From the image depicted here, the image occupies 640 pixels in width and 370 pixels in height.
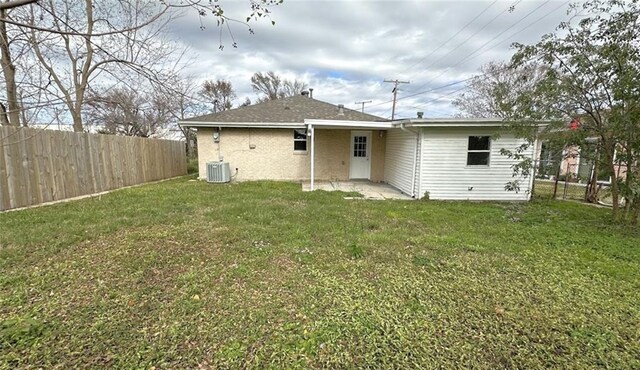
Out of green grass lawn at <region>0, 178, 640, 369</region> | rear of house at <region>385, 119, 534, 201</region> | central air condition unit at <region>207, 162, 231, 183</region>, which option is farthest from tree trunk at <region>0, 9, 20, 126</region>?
rear of house at <region>385, 119, 534, 201</region>

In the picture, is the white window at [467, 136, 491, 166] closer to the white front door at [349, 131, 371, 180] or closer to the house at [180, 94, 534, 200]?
the house at [180, 94, 534, 200]

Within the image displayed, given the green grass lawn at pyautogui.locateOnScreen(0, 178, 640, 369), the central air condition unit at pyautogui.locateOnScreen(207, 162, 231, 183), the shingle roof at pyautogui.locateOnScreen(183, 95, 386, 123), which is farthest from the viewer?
the shingle roof at pyautogui.locateOnScreen(183, 95, 386, 123)

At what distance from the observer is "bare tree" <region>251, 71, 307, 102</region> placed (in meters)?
34.0

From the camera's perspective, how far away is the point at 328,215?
6.39 m

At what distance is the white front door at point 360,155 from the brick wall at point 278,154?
0.18 meters

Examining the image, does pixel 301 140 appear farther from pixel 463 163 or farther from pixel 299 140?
pixel 463 163

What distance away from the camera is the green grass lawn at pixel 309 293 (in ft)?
7.48

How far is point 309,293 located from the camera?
3.14 meters

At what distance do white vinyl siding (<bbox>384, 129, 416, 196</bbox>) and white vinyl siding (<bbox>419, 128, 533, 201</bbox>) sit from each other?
593mm

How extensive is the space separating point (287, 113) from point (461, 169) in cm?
772

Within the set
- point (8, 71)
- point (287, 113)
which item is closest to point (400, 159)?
point (287, 113)

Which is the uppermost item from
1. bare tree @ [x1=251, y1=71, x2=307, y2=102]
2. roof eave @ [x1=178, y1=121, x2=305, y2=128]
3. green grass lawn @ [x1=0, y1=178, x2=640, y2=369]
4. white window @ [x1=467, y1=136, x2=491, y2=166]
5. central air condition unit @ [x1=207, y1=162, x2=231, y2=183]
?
bare tree @ [x1=251, y1=71, x2=307, y2=102]

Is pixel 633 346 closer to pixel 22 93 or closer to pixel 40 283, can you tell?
pixel 40 283

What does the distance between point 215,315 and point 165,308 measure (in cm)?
52
